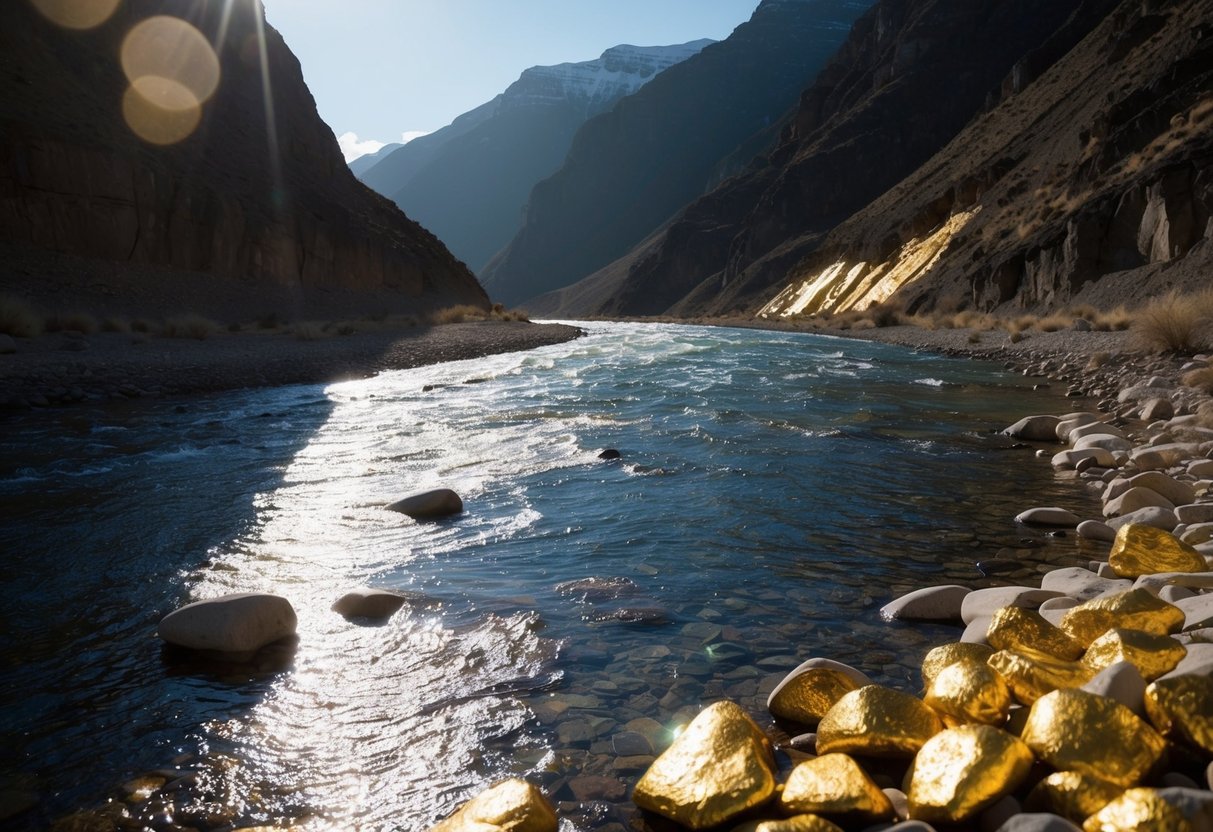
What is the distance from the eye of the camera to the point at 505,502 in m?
7.01

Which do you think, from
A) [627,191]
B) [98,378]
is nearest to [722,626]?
[98,378]

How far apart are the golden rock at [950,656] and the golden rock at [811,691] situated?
9.8 inches

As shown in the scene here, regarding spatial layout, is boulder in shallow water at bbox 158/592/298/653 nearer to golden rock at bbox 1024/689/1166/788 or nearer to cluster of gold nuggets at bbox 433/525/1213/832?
cluster of gold nuggets at bbox 433/525/1213/832

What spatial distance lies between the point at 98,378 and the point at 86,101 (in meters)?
20.4

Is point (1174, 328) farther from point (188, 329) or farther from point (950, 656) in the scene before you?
point (188, 329)

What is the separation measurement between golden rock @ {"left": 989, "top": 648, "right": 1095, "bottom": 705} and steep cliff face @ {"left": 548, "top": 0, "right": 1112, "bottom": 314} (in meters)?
81.7

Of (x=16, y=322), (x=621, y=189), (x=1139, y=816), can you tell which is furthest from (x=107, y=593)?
(x=621, y=189)

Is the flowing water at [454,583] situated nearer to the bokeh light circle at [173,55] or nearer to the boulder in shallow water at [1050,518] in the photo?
the boulder in shallow water at [1050,518]

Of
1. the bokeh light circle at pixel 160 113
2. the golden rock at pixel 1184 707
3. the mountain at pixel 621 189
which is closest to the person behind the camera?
the golden rock at pixel 1184 707

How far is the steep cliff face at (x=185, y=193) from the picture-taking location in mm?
24984

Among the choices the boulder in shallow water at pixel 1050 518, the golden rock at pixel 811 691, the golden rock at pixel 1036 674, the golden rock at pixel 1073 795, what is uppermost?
the golden rock at pixel 1036 674

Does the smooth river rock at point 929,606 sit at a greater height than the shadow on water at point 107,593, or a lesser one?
lesser

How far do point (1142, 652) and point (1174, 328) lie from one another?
13.4 m

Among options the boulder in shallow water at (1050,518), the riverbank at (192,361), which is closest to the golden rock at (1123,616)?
the boulder in shallow water at (1050,518)
